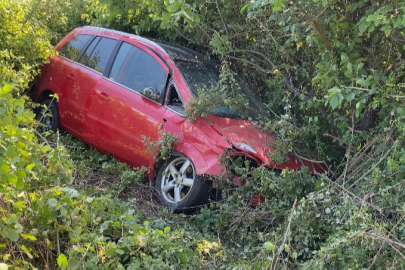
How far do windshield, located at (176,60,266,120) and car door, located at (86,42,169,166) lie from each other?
0.34 metres

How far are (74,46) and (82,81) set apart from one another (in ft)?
2.51

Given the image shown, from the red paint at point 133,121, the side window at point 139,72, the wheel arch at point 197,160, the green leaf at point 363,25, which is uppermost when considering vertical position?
the green leaf at point 363,25

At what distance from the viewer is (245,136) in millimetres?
5465

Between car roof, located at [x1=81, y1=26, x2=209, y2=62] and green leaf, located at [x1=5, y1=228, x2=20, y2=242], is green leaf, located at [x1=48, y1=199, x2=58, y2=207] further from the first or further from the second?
car roof, located at [x1=81, y1=26, x2=209, y2=62]

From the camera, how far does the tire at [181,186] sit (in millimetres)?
5254

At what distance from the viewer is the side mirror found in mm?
5827

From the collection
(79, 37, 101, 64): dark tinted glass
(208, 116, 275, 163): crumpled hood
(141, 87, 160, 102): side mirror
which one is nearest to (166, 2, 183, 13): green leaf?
(141, 87, 160, 102): side mirror

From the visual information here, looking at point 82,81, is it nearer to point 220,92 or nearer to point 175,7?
point 220,92

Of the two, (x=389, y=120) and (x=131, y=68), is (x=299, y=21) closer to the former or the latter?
(x=389, y=120)

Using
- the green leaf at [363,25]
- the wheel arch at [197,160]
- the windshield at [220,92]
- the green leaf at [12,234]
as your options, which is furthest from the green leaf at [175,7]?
the green leaf at [12,234]

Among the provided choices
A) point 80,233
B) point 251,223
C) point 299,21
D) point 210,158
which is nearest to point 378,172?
point 251,223

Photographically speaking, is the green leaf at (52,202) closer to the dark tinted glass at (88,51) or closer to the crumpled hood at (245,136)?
the crumpled hood at (245,136)

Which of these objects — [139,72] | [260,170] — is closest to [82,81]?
[139,72]

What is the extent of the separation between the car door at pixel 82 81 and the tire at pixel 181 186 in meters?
1.61
